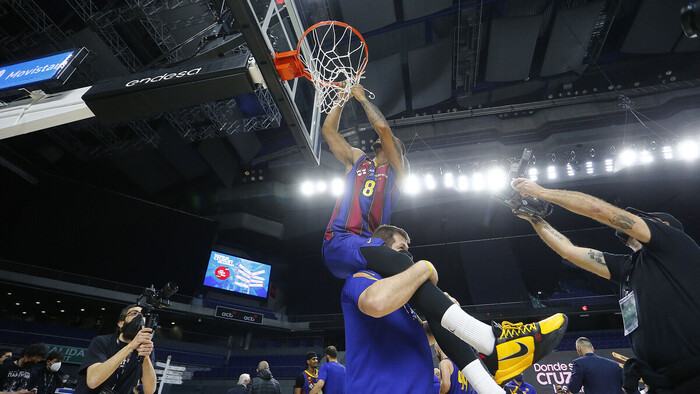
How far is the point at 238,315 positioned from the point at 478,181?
477 inches

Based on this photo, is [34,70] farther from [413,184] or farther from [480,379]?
[413,184]

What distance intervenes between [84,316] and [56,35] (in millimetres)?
13338

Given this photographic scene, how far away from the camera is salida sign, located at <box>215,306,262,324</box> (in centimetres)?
1702

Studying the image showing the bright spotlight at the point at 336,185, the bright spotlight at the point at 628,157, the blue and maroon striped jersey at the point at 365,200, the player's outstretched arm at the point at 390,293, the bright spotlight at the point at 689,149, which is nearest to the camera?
the player's outstretched arm at the point at 390,293

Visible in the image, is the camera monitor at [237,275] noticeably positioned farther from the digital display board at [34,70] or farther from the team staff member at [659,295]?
the team staff member at [659,295]

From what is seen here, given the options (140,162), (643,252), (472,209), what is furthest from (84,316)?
(643,252)

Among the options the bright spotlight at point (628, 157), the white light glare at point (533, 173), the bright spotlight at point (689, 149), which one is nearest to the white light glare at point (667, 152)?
the bright spotlight at point (689, 149)

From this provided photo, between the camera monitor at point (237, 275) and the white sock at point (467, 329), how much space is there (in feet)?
57.7

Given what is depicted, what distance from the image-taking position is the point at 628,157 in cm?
1229

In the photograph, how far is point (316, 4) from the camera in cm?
891

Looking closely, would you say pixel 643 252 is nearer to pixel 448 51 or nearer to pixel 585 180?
pixel 448 51

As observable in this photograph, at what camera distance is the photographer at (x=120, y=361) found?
2.72m

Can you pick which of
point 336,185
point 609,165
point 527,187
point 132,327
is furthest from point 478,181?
point 132,327

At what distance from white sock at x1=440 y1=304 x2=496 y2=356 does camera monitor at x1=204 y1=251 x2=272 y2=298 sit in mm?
17591
